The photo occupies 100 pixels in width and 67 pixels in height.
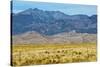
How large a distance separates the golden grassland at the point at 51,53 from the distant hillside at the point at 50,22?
0.60 feet

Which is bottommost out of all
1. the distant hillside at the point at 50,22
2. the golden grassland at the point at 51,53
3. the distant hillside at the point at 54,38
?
the golden grassland at the point at 51,53

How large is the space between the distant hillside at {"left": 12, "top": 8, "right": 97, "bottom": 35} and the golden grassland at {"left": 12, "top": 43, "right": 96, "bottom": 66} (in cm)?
18

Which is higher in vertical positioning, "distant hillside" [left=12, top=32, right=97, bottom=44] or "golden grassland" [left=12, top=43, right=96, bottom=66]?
"distant hillside" [left=12, top=32, right=97, bottom=44]

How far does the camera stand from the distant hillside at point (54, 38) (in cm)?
260

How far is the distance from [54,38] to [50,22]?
21cm

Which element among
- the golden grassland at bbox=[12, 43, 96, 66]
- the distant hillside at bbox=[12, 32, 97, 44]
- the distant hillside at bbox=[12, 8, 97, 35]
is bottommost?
the golden grassland at bbox=[12, 43, 96, 66]

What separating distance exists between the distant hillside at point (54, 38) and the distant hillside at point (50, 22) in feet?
0.15

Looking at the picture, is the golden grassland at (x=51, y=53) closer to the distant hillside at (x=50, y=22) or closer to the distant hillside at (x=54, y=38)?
the distant hillside at (x=54, y=38)

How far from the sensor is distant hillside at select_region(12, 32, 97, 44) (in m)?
2.60

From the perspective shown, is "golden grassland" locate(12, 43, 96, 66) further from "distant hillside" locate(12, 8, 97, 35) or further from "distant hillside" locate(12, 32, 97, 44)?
"distant hillside" locate(12, 8, 97, 35)

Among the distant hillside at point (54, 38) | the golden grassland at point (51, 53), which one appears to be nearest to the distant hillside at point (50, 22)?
the distant hillside at point (54, 38)

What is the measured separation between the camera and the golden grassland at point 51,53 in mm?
2570

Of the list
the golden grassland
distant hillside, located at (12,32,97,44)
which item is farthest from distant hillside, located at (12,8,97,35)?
the golden grassland

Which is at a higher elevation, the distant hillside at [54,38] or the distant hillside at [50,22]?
the distant hillside at [50,22]
